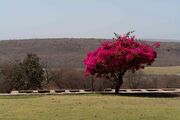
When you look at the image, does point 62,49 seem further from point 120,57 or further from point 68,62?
point 120,57

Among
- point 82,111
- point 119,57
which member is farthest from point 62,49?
point 82,111

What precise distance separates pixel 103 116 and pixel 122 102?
5.65 m

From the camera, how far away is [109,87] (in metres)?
38.6

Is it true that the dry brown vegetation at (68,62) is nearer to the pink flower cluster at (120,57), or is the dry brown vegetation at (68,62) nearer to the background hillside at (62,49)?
the background hillside at (62,49)

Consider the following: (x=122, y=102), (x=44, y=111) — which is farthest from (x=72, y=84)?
(x=44, y=111)

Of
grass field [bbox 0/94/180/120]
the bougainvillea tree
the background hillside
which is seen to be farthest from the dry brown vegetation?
grass field [bbox 0/94/180/120]

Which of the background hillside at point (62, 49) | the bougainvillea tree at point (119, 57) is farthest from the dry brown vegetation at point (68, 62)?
the bougainvillea tree at point (119, 57)

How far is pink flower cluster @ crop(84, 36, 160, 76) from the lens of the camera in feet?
104

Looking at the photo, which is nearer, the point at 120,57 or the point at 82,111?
the point at 82,111

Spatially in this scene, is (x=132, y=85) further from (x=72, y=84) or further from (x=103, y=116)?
(x=103, y=116)

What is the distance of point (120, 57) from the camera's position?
3152 cm

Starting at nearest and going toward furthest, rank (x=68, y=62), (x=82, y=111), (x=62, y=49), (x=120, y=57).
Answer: (x=82, y=111)
(x=120, y=57)
(x=68, y=62)
(x=62, y=49)

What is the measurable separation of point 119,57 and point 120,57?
0.07 meters

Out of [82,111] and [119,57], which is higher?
[119,57]
